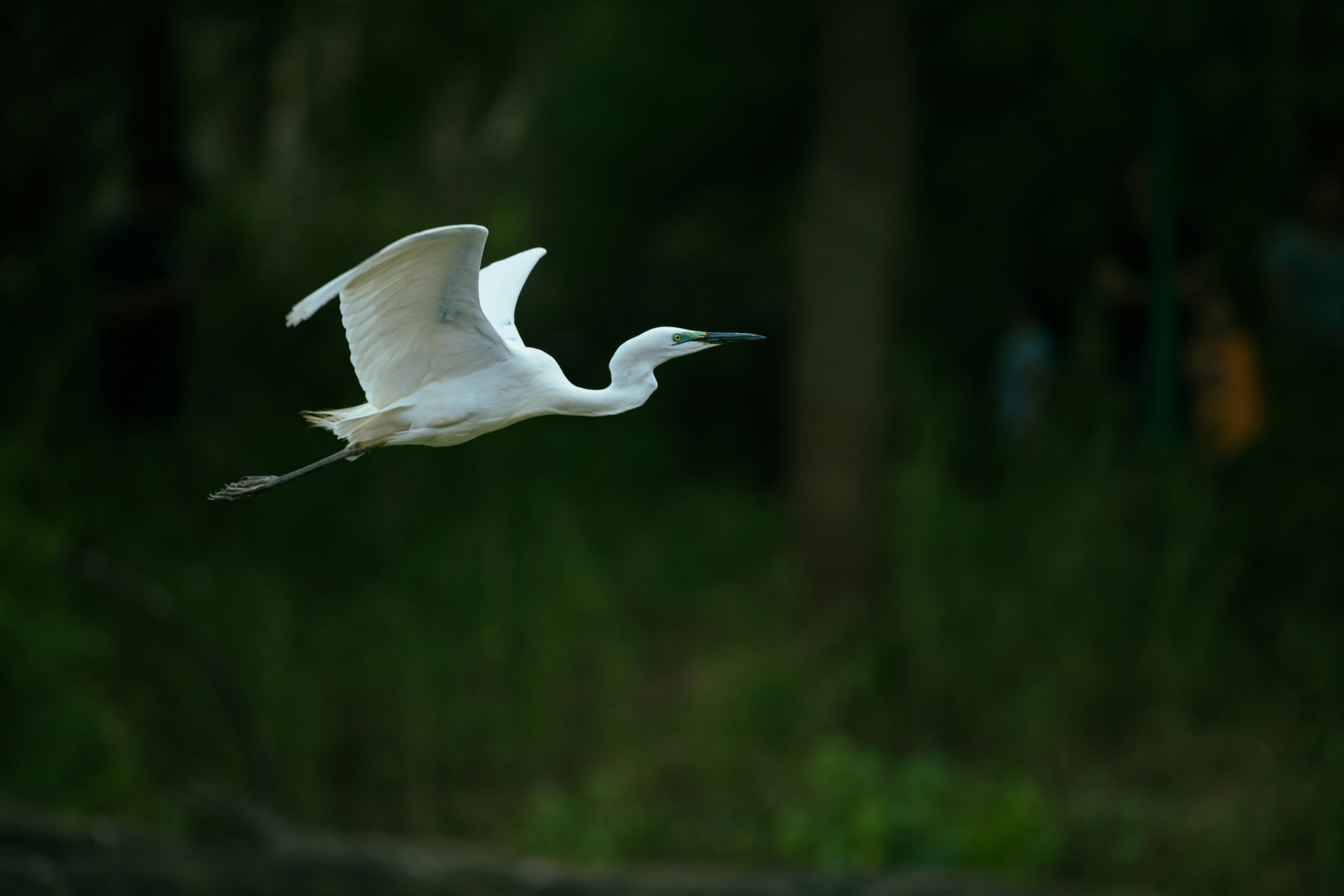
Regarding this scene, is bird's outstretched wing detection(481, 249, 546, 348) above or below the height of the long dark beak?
above

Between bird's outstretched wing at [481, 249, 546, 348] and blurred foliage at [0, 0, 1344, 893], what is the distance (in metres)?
4.39

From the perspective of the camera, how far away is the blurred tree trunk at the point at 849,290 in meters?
9.55

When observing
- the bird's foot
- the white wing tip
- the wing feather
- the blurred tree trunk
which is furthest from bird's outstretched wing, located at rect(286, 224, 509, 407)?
the blurred tree trunk

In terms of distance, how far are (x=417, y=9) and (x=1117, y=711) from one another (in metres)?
7.17

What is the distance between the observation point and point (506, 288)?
14.6ft

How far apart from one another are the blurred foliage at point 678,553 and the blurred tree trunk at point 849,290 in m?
0.33

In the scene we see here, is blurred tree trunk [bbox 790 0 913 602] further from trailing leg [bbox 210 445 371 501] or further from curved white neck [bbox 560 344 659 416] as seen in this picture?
curved white neck [bbox 560 344 659 416]

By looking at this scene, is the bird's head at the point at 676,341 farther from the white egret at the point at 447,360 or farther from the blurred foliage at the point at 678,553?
the blurred foliage at the point at 678,553

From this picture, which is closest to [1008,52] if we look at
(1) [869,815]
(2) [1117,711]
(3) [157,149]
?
(2) [1117,711]

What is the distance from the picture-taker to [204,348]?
10.7m

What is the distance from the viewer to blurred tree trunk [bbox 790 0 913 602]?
955 centimetres

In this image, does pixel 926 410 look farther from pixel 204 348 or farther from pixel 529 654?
pixel 204 348

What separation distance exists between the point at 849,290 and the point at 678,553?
109 inches

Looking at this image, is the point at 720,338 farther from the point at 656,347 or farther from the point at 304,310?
the point at 304,310
